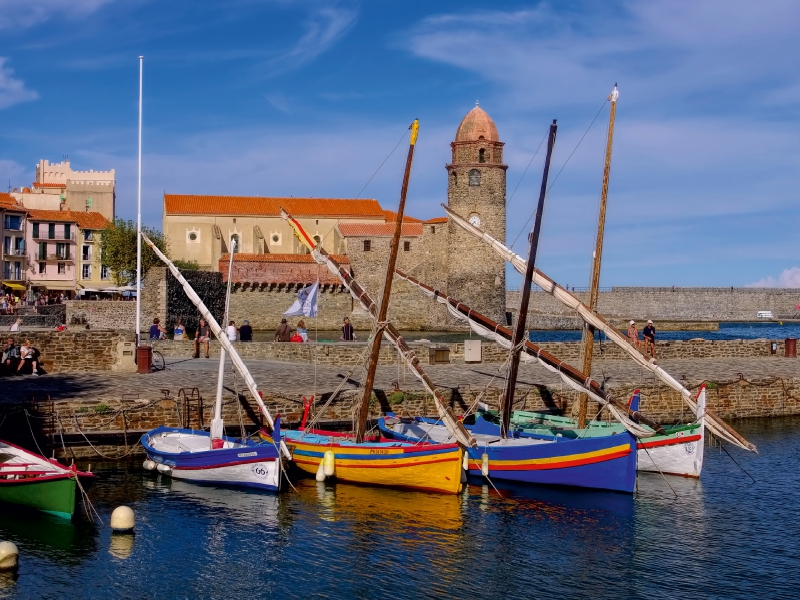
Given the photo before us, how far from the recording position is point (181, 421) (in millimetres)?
23547

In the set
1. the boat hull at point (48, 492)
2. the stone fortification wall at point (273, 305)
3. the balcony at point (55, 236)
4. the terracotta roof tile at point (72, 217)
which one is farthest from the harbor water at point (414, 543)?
the terracotta roof tile at point (72, 217)

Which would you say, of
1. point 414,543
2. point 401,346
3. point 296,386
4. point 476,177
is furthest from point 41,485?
point 476,177

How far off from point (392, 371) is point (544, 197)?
367 inches

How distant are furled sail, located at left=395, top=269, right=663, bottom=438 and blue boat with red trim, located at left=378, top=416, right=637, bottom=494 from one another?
0.42 meters

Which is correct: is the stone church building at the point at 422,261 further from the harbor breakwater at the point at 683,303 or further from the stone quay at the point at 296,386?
the stone quay at the point at 296,386

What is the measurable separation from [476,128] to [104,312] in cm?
3347

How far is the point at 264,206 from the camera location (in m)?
96.0

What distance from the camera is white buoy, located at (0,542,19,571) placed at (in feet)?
49.6

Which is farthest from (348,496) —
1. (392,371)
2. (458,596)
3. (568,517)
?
(392,371)

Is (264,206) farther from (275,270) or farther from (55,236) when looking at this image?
(55,236)

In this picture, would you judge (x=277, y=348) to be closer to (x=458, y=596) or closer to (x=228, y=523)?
(x=228, y=523)

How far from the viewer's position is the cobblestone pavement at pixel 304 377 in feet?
81.6

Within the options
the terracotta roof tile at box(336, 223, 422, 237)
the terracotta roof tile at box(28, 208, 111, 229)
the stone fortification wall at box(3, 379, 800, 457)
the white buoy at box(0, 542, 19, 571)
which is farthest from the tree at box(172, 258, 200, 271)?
the white buoy at box(0, 542, 19, 571)

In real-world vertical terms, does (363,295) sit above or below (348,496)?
above
